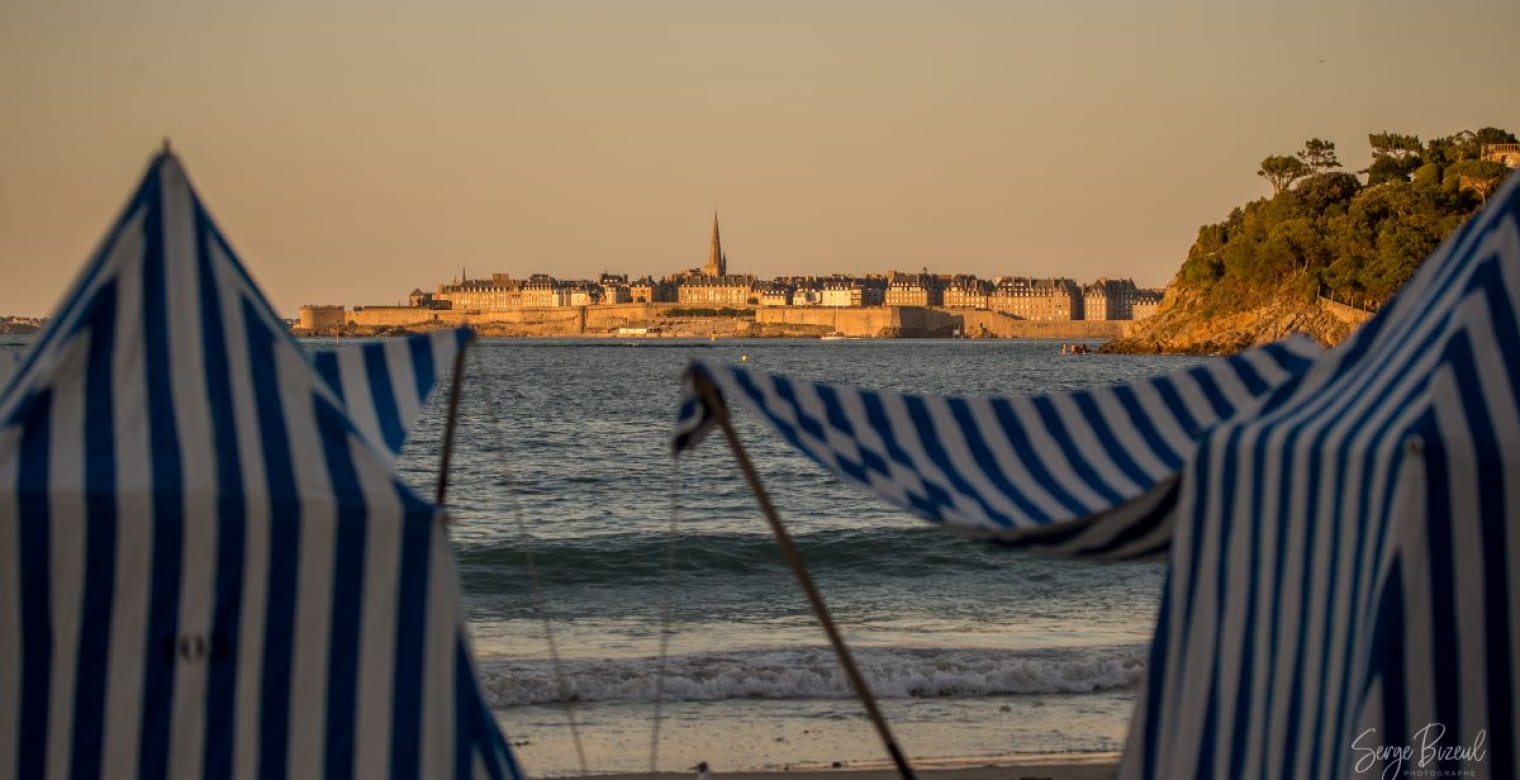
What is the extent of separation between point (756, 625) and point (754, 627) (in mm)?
110

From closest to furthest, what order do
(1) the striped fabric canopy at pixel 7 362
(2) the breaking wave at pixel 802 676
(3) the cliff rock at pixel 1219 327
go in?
(1) the striped fabric canopy at pixel 7 362, (2) the breaking wave at pixel 802 676, (3) the cliff rock at pixel 1219 327

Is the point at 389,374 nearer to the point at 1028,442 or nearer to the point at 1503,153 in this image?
the point at 1028,442

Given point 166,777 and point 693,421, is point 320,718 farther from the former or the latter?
point 693,421

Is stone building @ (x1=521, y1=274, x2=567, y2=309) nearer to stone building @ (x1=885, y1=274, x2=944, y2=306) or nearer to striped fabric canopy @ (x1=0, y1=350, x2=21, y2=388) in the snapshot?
stone building @ (x1=885, y1=274, x2=944, y2=306)

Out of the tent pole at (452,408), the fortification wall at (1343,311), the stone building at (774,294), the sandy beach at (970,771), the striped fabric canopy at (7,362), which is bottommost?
the sandy beach at (970,771)

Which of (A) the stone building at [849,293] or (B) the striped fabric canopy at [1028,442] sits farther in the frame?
(A) the stone building at [849,293]

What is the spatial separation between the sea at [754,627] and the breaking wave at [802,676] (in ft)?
0.06

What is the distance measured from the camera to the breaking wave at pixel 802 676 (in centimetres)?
912

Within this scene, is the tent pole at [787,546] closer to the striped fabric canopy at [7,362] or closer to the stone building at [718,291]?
the striped fabric canopy at [7,362]

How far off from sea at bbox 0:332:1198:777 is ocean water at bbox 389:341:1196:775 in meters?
0.02

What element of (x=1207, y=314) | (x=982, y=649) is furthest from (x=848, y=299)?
(x=982, y=649)

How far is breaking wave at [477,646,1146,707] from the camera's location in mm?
9125

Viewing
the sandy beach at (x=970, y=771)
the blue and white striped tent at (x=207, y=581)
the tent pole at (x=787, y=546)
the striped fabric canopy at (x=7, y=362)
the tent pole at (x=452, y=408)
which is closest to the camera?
the blue and white striped tent at (x=207, y=581)

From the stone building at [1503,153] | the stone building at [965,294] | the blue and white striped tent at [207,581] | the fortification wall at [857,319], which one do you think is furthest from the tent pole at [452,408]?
the stone building at [965,294]
